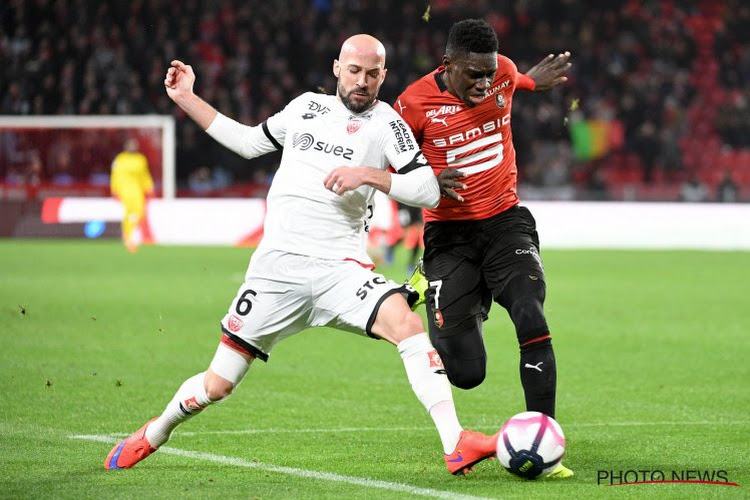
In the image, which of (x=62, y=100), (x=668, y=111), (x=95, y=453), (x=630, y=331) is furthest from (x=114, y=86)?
(x=95, y=453)

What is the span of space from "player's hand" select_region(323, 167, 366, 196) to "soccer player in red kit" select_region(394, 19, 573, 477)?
3.96 feet

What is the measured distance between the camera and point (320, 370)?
9750 millimetres

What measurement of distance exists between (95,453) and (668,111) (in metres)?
24.3

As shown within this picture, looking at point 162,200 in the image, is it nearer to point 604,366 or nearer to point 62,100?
point 62,100

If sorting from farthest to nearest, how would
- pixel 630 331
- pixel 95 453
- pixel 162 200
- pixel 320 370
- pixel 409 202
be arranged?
pixel 162 200
pixel 630 331
pixel 320 370
pixel 95 453
pixel 409 202

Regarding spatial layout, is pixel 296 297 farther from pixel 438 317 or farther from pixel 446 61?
pixel 446 61

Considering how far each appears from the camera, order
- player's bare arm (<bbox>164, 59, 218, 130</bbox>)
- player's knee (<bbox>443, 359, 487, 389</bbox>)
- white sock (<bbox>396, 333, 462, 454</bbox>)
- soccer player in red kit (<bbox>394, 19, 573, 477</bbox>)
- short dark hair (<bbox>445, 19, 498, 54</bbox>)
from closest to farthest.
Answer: white sock (<bbox>396, 333, 462, 454</bbox>)
player's bare arm (<bbox>164, 59, 218, 130</bbox>)
short dark hair (<bbox>445, 19, 498, 54</bbox>)
soccer player in red kit (<bbox>394, 19, 573, 477</bbox>)
player's knee (<bbox>443, 359, 487, 389</bbox>)

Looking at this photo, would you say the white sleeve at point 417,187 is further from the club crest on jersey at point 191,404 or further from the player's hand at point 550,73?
the player's hand at point 550,73

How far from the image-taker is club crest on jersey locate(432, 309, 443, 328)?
6.59m

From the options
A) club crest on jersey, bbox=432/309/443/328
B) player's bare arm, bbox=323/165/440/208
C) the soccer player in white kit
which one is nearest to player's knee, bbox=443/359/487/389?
club crest on jersey, bbox=432/309/443/328

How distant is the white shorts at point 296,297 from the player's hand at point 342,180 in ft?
1.54

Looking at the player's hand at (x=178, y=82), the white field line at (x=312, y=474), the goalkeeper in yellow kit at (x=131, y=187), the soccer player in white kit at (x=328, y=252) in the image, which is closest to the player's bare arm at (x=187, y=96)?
the player's hand at (x=178, y=82)

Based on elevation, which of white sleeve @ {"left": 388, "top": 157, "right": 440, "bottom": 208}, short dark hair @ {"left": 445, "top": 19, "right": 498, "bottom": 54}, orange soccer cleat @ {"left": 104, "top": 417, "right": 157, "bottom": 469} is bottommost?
orange soccer cleat @ {"left": 104, "top": 417, "right": 157, "bottom": 469}

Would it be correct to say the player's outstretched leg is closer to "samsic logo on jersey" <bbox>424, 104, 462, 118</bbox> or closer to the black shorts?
the black shorts
